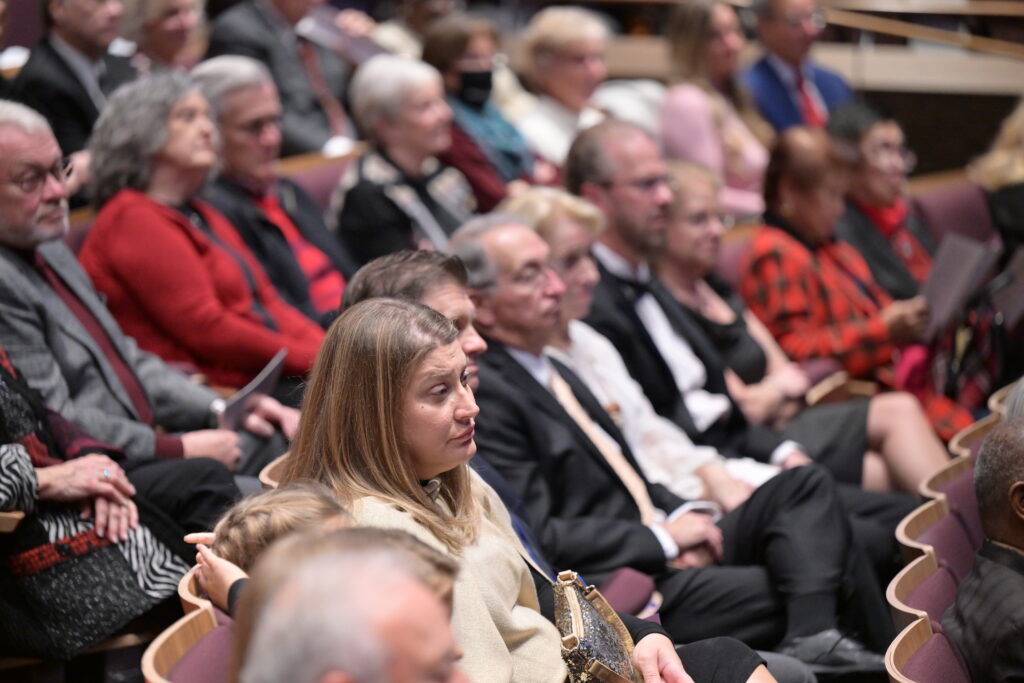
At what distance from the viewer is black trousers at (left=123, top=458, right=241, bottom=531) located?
99.7 inches

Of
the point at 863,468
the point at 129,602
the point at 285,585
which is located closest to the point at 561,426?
the point at 129,602

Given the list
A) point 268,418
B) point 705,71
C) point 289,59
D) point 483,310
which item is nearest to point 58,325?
point 268,418

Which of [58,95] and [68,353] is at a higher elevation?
[58,95]

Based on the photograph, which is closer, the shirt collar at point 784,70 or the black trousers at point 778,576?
the black trousers at point 778,576

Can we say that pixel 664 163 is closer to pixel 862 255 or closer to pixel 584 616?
pixel 862 255

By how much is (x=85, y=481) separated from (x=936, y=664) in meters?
1.45

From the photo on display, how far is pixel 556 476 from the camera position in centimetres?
276

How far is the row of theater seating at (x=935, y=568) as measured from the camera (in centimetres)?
192

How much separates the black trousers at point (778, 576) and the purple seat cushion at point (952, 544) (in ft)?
0.99

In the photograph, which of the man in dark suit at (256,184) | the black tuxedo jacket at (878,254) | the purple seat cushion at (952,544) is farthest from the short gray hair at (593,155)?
the purple seat cushion at (952,544)

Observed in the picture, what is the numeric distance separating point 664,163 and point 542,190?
0.65 m

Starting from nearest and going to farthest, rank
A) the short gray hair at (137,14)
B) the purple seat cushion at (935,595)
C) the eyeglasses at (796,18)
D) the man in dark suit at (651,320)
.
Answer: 1. the purple seat cushion at (935,595)
2. the man in dark suit at (651,320)
3. the short gray hair at (137,14)
4. the eyeglasses at (796,18)

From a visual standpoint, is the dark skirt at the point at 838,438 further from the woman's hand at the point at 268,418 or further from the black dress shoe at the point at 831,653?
the woman's hand at the point at 268,418

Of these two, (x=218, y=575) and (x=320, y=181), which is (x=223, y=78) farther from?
(x=218, y=575)
